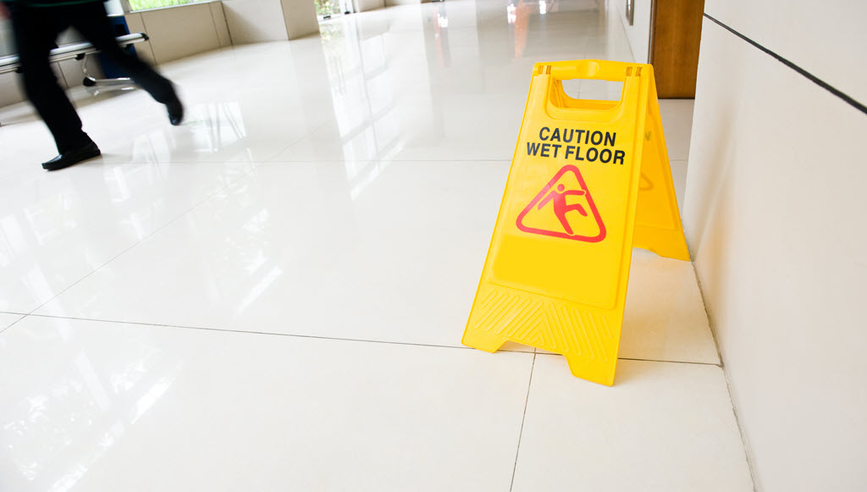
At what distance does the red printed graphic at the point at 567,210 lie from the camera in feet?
3.53

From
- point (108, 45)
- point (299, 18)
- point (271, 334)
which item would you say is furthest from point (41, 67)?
point (299, 18)

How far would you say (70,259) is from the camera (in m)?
1.78

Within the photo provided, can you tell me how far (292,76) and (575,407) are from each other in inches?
169

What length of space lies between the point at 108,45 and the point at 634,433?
3.04 meters

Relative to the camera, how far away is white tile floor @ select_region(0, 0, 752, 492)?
928mm

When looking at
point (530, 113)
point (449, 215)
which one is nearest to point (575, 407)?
point (530, 113)

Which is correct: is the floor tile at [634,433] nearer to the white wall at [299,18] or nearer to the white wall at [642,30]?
the white wall at [642,30]

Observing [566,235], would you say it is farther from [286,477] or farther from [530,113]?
[286,477]

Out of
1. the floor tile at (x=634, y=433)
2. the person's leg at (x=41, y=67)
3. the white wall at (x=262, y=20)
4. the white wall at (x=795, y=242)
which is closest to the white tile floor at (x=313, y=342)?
the floor tile at (x=634, y=433)

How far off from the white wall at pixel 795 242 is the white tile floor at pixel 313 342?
0.52ft

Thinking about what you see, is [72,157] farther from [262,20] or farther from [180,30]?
[262,20]

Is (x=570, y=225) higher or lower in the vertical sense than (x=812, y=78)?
lower

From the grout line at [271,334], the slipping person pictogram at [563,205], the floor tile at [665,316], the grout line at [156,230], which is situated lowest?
the floor tile at [665,316]

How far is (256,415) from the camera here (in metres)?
1.06
